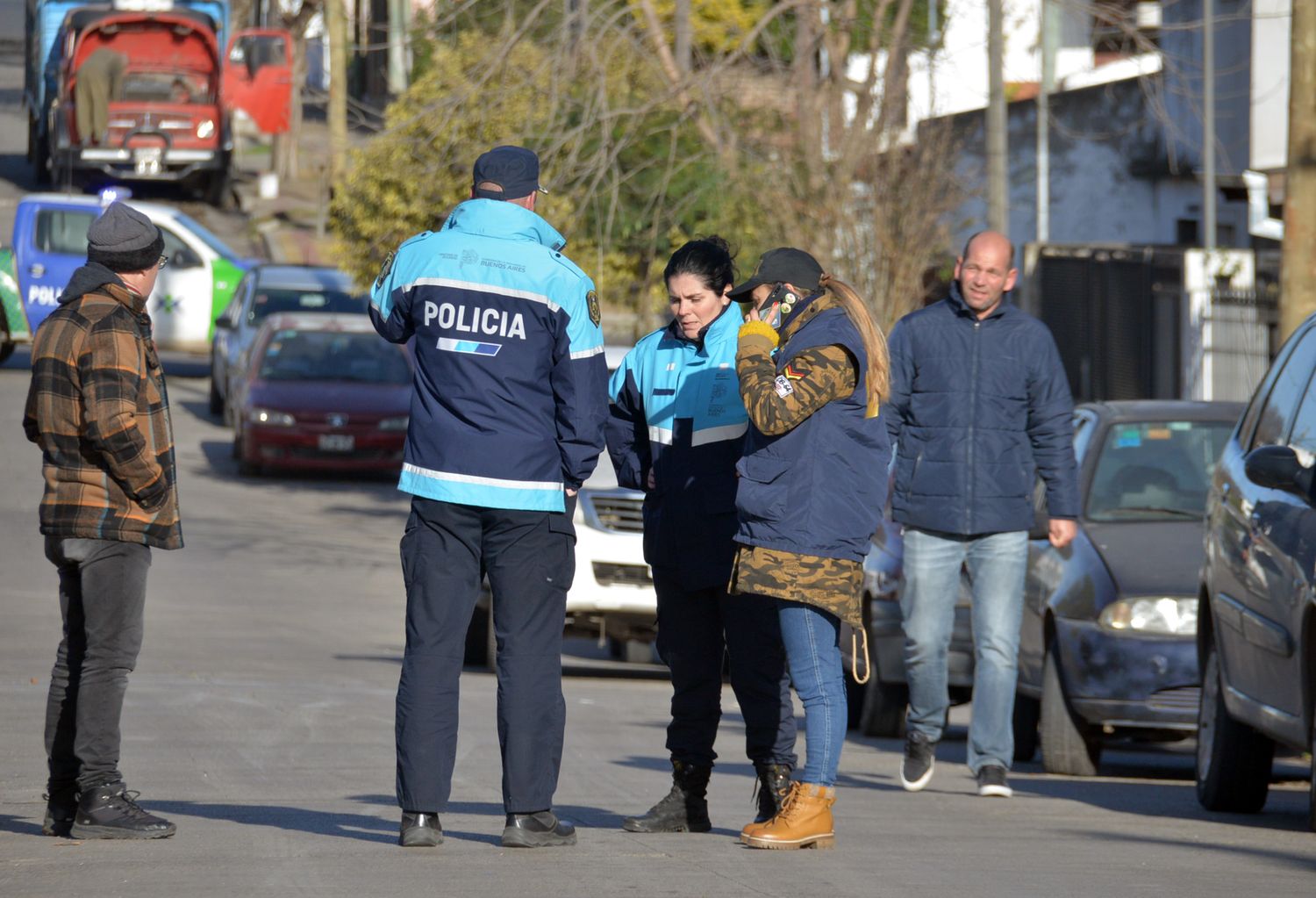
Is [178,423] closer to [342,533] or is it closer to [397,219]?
[397,219]

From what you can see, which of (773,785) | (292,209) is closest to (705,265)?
(773,785)

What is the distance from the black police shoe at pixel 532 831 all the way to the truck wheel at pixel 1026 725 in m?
4.82

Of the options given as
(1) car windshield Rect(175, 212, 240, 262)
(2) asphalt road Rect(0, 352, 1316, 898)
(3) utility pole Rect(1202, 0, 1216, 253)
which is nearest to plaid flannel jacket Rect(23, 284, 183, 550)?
(2) asphalt road Rect(0, 352, 1316, 898)

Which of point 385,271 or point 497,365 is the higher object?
point 385,271

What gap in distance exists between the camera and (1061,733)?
9516mm

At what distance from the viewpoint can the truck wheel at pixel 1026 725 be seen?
35.4ft

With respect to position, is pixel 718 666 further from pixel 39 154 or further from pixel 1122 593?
pixel 39 154

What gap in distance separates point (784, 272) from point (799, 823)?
63.3 inches

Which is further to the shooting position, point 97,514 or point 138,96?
point 138,96

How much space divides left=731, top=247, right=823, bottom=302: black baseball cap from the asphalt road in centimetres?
165

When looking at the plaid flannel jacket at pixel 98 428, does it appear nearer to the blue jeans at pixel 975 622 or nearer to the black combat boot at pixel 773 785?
the black combat boot at pixel 773 785

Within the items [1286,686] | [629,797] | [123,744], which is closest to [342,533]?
[123,744]

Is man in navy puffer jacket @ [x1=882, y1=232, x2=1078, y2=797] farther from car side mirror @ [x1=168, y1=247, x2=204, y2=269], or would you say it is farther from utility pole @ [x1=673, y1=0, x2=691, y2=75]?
car side mirror @ [x1=168, y1=247, x2=204, y2=269]

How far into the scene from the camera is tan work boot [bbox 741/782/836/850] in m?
6.44
